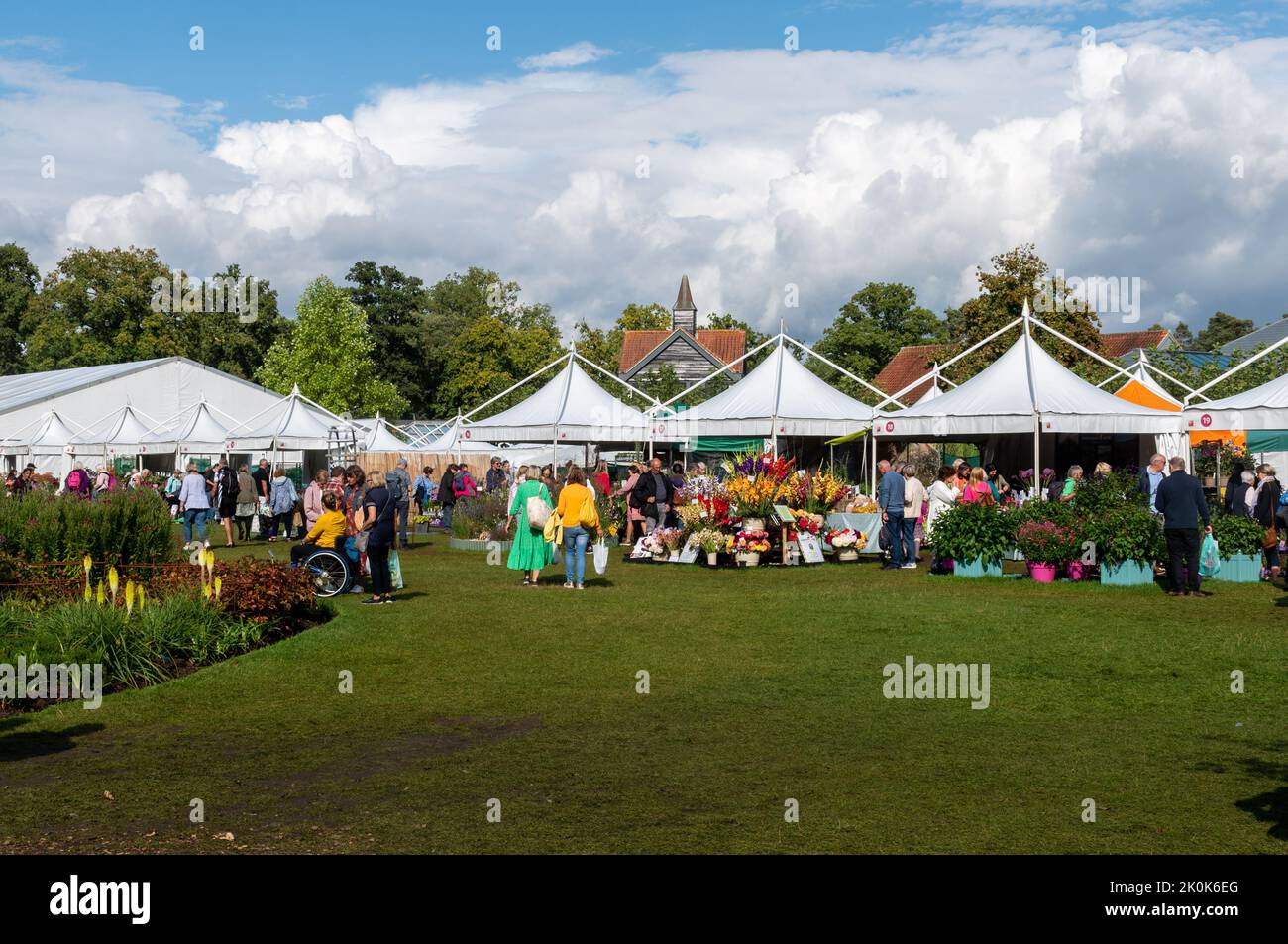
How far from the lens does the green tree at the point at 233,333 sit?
3231 inches

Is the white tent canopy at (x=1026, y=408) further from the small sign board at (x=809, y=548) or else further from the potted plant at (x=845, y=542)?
the small sign board at (x=809, y=548)

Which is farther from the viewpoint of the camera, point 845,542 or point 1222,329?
point 1222,329

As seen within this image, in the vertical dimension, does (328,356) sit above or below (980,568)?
above

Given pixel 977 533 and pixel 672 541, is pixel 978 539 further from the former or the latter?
pixel 672 541

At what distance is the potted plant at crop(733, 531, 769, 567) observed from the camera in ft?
73.4

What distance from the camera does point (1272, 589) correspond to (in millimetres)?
17797

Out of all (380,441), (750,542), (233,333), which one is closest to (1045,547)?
(750,542)

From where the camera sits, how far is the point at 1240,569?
62.1 ft

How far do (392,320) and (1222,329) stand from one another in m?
72.1

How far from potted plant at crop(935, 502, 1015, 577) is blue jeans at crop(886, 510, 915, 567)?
1.51 meters

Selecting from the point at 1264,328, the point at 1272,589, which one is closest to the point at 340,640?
the point at 1272,589

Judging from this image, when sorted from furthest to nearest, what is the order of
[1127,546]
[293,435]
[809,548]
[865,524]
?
[293,435] < [865,524] < [809,548] < [1127,546]

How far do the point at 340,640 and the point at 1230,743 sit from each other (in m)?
8.88
